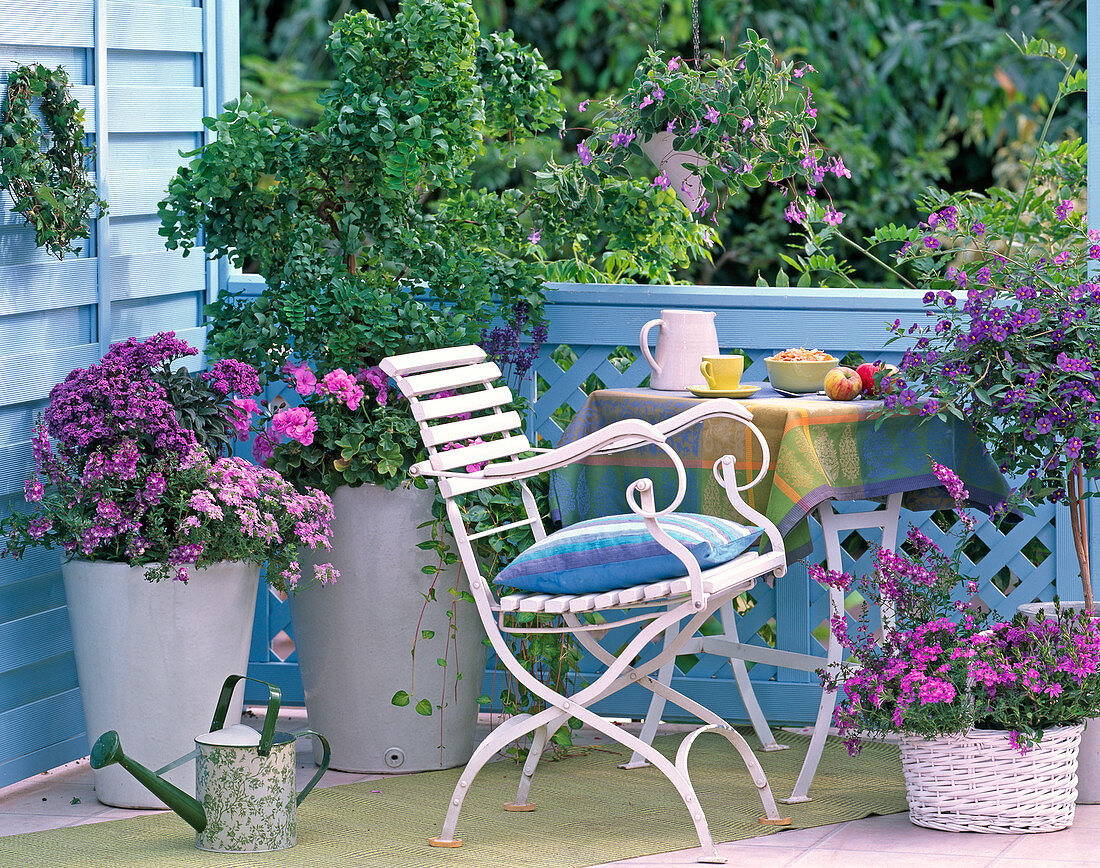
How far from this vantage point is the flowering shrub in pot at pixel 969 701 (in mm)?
2865

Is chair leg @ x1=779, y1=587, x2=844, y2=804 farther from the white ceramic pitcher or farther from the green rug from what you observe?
the white ceramic pitcher

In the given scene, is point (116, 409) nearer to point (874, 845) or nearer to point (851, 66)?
point (874, 845)

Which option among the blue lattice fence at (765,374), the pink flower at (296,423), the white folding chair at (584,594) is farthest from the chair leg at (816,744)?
the pink flower at (296,423)

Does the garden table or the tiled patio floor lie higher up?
the garden table

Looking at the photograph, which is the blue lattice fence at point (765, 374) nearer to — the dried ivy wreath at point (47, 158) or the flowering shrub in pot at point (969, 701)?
the flowering shrub in pot at point (969, 701)

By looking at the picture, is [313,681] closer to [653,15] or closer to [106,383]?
[106,383]

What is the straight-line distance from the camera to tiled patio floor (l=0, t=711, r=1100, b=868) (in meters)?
2.79

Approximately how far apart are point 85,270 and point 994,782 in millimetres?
2150

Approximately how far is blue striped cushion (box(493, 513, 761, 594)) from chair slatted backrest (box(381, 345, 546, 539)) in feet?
0.60

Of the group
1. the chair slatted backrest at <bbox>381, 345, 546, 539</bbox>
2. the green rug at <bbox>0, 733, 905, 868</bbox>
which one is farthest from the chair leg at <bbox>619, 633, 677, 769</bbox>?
the chair slatted backrest at <bbox>381, 345, 546, 539</bbox>

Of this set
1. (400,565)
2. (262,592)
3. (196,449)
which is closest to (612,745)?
(400,565)

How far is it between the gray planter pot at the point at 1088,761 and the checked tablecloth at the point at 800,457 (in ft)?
0.78

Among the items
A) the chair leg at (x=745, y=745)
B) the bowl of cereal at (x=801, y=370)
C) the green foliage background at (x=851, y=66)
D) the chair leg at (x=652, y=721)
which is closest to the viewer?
the chair leg at (x=745, y=745)

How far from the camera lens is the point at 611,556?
9.05ft
